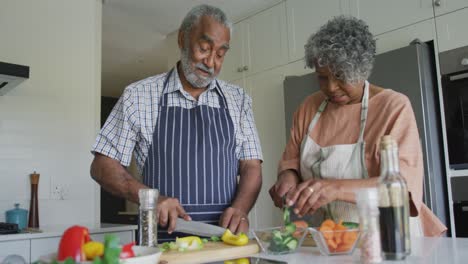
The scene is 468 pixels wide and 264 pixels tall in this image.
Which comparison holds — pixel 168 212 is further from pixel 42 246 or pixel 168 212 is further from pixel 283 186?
pixel 42 246

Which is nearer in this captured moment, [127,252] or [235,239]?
[127,252]

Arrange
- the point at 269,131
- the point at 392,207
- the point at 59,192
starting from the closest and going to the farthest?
the point at 392,207 → the point at 59,192 → the point at 269,131

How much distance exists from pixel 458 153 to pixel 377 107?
1.06m

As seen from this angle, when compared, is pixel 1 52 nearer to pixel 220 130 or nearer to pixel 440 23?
pixel 220 130

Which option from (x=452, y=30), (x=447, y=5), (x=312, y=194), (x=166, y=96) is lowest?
(x=312, y=194)

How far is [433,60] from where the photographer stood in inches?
82.7

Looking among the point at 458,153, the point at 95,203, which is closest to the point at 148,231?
the point at 458,153

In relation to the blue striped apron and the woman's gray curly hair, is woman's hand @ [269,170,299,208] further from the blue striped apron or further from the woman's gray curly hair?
the woman's gray curly hair

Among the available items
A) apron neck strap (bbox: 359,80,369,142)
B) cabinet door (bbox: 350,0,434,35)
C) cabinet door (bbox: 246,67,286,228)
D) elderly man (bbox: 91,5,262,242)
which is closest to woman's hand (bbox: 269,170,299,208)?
elderly man (bbox: 91,5,262,242)

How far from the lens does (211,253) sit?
78 cm

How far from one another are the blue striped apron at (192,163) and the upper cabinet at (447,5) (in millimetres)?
1386

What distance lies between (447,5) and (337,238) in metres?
1.73

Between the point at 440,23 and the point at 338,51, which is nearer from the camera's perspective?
the point at 338,51

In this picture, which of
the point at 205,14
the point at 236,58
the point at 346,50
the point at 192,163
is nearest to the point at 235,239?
the point at 192,163
